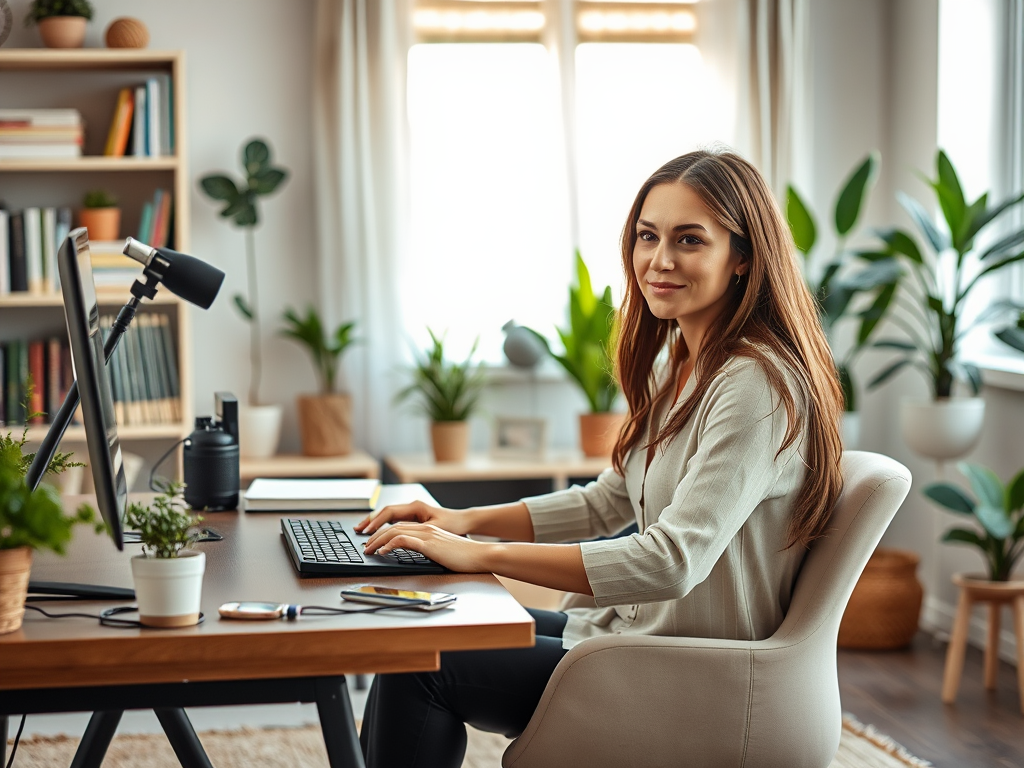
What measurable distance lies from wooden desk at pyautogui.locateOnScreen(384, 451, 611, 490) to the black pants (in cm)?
185

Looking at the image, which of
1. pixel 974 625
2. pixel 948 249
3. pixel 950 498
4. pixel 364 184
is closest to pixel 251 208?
pixel 364 184

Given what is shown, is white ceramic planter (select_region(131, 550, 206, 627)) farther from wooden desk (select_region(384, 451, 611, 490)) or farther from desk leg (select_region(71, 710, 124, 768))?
wooden desk (select_region(384, 451, 611, 490))

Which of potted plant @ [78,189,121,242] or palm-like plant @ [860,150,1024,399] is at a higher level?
potted plant @ [78,189,121,242]

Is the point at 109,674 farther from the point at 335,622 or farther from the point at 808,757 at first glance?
the point at 808,757

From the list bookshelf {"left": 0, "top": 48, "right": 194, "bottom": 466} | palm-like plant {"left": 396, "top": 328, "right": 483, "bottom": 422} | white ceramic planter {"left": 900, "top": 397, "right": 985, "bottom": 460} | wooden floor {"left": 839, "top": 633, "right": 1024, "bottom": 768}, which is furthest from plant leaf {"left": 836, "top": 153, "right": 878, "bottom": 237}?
bookshelf {"left": 0, "top": 48, "right": 194, "bottom": 466}

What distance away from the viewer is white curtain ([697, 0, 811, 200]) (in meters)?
3.88

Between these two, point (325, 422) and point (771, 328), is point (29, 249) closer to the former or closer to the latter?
point (325, 422)

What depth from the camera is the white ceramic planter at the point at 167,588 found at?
1143mm

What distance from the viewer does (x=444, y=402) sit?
12.0 feet

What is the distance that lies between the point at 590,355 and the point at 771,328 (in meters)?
1.97

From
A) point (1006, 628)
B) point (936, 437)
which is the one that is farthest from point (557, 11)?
point (1006, 628)

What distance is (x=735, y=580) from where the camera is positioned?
5.16 feet

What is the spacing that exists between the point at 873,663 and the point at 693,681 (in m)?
2.09

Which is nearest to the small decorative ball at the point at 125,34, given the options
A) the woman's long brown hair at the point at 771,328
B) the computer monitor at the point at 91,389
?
the woman's long brown hair at the point at 771,328
